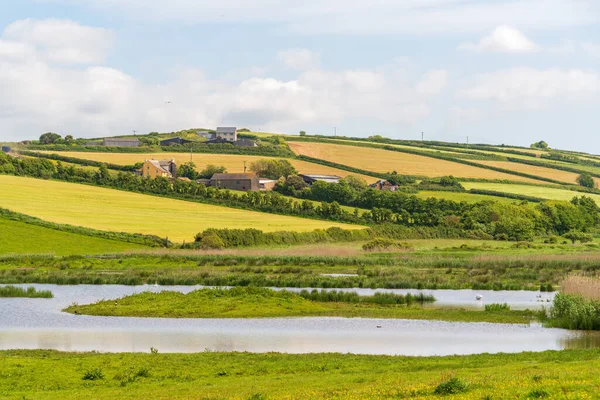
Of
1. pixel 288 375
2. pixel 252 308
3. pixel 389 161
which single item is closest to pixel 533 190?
pixel 389 161

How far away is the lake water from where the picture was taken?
31031 mm

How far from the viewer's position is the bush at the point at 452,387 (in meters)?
18.4

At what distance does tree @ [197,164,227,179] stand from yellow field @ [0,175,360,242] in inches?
1100

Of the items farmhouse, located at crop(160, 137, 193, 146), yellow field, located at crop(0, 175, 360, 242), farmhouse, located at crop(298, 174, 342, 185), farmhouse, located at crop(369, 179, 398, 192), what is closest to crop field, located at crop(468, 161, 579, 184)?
farmhouse, located at crop(369, 179, 398, 192)

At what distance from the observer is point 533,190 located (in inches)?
5684

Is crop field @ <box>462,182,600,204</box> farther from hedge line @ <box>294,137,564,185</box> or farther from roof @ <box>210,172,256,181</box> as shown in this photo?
roof @ <box>210,172,256,181</box>

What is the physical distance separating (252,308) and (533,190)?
111 meters

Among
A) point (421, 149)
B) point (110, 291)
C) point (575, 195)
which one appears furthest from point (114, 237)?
point (421, 149)

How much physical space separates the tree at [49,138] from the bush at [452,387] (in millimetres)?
179608

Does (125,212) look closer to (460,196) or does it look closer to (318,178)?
(318,178)

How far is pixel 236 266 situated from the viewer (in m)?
67.0

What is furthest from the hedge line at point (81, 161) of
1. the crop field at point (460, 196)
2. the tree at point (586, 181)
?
the tree at point (586, 181)

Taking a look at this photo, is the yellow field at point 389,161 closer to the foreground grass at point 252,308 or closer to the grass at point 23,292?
the grass at point 23,292

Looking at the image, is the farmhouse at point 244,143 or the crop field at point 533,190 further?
the farmhouse at point 244,143
